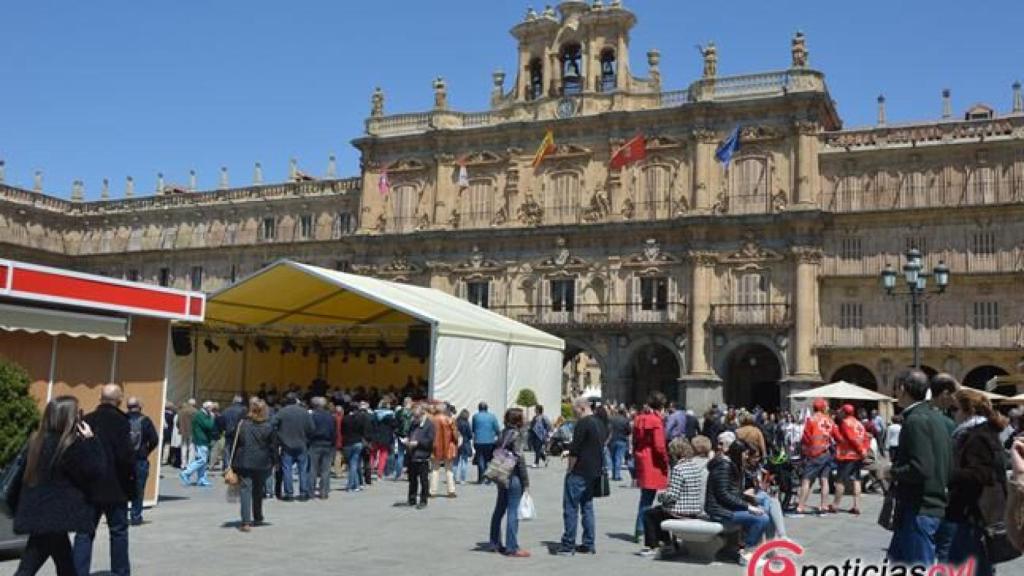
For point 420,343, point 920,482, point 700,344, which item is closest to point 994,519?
point 920,482

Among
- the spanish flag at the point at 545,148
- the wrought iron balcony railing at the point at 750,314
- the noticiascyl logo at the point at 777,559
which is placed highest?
the spanish flag at the point at 545,148

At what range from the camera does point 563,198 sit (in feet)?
142

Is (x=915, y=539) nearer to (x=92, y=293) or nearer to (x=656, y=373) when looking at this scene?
(x=92, y=293)

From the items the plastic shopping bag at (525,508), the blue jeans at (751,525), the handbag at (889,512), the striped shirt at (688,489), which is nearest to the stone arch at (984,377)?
the blue jeans at (751,525)

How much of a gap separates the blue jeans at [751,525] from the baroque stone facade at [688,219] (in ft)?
89.6

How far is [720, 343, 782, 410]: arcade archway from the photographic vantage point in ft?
138

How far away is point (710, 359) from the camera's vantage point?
39.2 m

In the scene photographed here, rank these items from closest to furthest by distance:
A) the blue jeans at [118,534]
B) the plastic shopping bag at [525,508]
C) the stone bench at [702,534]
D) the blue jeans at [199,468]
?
the blue jeans at [118,534] < the stone bench at [702,534] < the plastic shopping bag at [525,508] < the blue jeans at [199,468]

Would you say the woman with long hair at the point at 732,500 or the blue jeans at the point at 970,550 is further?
the woman with long hair at the point at 732,500

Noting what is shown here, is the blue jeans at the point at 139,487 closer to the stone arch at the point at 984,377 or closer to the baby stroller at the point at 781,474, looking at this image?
the baby stroller at the point at 781,474

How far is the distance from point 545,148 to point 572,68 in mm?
4863

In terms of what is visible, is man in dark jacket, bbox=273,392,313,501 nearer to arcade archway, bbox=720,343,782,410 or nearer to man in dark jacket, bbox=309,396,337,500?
man in dark jacket, bbox=309,396,337,500

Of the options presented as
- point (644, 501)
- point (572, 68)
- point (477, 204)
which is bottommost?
point (644, 501)

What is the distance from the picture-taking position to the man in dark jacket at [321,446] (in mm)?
16984
